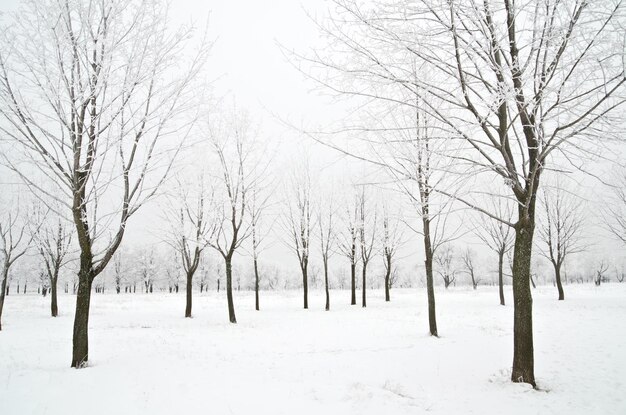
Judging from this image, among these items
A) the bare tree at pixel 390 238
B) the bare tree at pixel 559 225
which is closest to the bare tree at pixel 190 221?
the bare tree at pixel 390 238

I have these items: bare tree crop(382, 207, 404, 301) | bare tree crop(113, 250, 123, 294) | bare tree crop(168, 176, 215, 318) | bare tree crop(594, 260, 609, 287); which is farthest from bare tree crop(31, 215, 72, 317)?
bare tree crop(594, 260, 609, 287)

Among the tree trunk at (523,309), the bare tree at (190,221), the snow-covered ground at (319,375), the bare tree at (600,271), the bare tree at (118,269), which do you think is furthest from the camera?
the bare tree at (118,269)

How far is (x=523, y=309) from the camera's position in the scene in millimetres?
5320

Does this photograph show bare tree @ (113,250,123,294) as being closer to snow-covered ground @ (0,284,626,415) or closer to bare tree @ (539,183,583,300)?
snow-covered ground @ (0,284,626,415)

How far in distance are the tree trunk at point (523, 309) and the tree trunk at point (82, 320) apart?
771 cm

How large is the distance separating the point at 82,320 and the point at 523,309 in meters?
7.99

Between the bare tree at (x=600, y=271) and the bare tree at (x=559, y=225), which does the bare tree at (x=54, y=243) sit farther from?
the bare tree at (x=600, y=271)

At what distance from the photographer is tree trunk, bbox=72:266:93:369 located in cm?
620

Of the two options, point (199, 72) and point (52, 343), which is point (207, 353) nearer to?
point (52, 343)

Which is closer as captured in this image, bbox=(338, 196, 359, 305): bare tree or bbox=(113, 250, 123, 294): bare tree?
bbox=(338, 196, 359, 305): bare tree

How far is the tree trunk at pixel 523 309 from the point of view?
207 inches

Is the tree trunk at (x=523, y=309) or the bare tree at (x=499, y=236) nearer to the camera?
the tree trunk at (x=523, y=309)

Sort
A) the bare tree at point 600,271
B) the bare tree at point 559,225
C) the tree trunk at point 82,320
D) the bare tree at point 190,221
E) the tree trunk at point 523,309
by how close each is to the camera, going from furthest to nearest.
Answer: the bare tree at point 600,271, the bare tree at point 559,225, the bare tree at point 190,221, the tree trunk at point 82,320, the tree trunk at point 523,309

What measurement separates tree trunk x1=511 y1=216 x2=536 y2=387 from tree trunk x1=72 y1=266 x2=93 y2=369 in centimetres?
771
